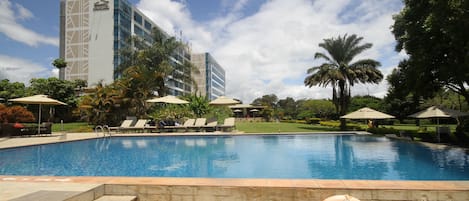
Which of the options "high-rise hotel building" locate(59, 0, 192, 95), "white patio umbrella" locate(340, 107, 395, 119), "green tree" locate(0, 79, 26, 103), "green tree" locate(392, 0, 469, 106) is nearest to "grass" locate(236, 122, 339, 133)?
"white patio umbrella" locate(340, 107, 395, 119)

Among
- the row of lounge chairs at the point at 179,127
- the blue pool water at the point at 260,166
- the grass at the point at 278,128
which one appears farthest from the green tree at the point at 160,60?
the blue pool water at the point at 260,166

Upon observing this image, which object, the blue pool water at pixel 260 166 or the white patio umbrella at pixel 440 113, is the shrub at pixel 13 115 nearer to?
the blue pool water at pixel 260 166

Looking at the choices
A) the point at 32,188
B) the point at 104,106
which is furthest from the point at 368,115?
the point at 104,106

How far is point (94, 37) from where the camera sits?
5247 cm

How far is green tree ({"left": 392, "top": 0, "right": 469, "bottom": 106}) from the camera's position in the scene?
30.4 feet

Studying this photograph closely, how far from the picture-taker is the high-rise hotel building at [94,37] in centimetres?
5184

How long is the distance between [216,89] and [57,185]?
95307 millimetres

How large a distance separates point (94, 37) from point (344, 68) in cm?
4720

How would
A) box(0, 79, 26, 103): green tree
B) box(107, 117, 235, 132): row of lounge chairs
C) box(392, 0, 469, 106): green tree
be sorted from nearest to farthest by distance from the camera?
box(392, 0, 469, 106): green tree
box(107, 117, 235, 132): row of lounge chairs
box(0, 79, 26, 103): green tree

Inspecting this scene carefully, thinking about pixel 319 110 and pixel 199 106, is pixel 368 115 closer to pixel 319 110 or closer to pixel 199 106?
pixel 199 106

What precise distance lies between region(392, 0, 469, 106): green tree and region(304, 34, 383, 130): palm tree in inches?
308

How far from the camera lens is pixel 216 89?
3917 inches

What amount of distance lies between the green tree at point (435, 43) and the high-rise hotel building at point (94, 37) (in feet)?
140

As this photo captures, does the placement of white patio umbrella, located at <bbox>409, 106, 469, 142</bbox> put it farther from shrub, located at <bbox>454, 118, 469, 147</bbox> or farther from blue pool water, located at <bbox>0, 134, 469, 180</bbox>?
blue pool water, located at <bbox>0, 134, 469, 180</bbox>
